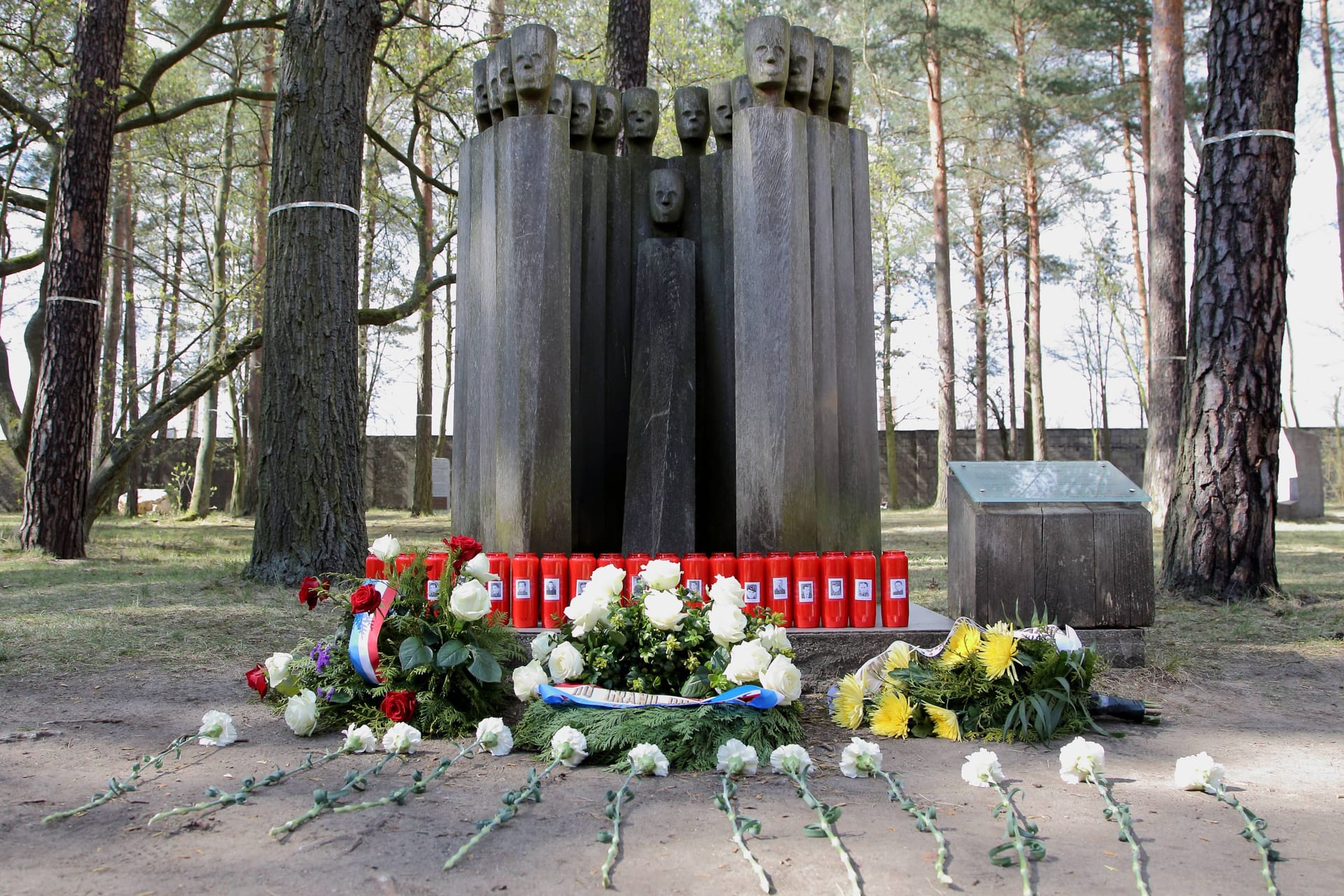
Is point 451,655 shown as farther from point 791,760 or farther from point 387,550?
point 791,760

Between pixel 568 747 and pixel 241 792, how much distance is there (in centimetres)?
94

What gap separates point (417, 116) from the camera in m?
12.1

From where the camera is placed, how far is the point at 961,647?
3.80 metres

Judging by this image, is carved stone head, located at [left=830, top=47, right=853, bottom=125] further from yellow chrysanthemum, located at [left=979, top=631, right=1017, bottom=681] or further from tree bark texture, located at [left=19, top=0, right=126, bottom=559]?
tree bark texture, located at [left=19, top=0, right=126, bottom=559]

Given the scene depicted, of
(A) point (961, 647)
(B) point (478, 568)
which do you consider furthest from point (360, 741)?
(A) point (961, 647)

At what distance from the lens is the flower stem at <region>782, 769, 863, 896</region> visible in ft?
7.32

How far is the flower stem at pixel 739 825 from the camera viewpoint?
7.32ft

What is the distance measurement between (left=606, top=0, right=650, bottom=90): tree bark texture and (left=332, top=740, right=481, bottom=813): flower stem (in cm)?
752

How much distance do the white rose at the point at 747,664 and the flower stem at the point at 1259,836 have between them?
54.4 inches

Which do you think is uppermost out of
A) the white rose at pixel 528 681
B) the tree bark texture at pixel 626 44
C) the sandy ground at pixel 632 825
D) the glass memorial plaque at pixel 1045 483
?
the tree bark texture at pixel 626 44

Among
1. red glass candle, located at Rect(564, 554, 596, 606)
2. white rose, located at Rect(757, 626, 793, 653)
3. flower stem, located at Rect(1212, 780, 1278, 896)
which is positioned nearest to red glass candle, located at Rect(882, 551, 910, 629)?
white rose, located at Rect(757, 626, 793, 653)

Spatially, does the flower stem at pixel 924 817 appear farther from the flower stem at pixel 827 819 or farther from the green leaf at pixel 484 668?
the green leaf at pixel 484 668

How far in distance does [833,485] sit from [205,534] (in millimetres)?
11231

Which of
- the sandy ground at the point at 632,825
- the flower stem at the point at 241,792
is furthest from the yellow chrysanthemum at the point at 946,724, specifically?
the flower stem at the point at 241,792
